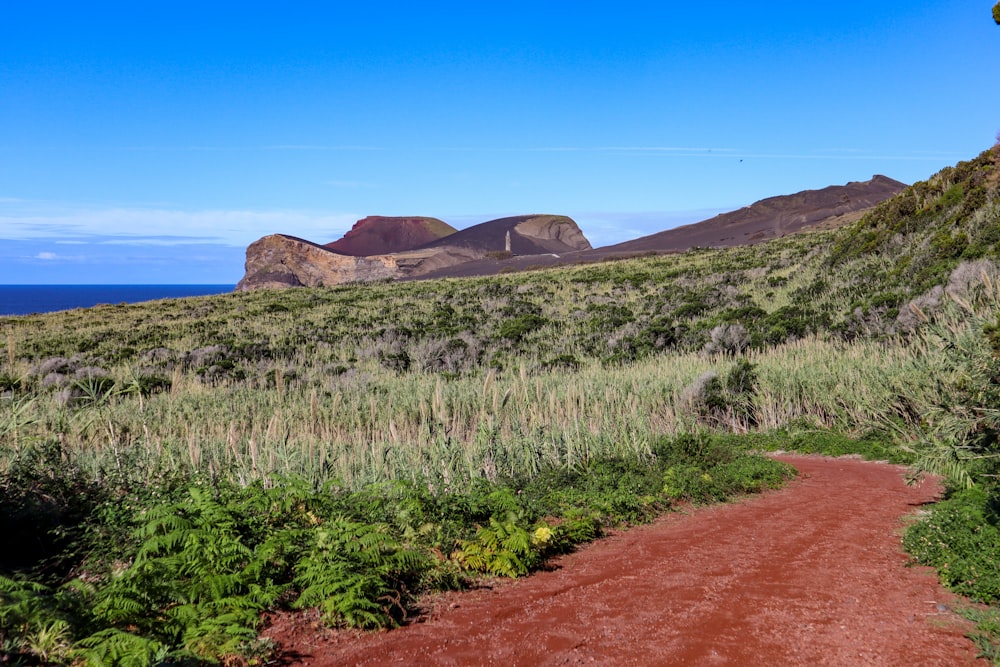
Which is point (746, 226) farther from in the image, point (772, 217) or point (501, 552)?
point (501, 552)

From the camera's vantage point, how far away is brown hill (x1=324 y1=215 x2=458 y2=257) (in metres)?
148

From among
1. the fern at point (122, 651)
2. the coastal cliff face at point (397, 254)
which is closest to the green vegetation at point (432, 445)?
the fern at point (122, 651)

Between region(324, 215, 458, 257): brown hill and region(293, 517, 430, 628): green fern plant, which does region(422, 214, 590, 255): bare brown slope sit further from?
region(293, 517, 430, 628): green fern plant

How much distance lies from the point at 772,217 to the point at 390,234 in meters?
82.7

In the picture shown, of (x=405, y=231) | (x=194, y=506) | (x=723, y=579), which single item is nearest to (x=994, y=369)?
(x=723, y=579)

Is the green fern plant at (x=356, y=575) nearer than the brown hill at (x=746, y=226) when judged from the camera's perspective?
Yes

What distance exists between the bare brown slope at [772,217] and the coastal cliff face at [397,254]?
20.9m

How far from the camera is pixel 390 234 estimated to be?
15275cm

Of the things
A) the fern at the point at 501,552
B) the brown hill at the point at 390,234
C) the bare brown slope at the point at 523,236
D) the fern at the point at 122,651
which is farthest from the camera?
the brown hill at the point at 390,234

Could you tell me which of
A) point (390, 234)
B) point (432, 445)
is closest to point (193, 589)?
point (432, 445)

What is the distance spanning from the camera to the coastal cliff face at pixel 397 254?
9968 centimetres

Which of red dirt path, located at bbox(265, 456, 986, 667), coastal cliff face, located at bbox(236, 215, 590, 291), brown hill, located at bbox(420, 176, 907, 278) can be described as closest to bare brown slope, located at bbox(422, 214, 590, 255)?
coastal cliff face, located at bbox(236, 215, 590, 291)

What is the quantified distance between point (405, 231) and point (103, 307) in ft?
378

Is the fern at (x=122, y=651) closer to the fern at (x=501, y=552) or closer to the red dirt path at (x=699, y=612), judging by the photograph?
the red dirt path at (x=699, y=612)
